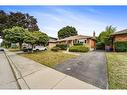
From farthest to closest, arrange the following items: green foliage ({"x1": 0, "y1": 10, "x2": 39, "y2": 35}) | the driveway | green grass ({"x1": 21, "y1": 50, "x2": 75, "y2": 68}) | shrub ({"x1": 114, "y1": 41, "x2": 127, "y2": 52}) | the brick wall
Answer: green foliage ({"x1": 0, "y1": 10, "x2": 39, "y2": 35})
the brick wall
shrub ({"x1": 114, "y1": 41, "x2": 127, "y2": 52})
green grass ({"x1": 21, "y1": 50, "x2": 75, "y2": 68})
the driveway

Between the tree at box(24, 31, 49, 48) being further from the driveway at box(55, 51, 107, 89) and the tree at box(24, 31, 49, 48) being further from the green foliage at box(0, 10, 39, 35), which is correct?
the driveway at box(55, 51, 107, 89)

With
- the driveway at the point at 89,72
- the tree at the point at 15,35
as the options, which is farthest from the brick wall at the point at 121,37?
the tree at the point at 15,35

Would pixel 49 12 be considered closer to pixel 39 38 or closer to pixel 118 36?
pixel 39 38

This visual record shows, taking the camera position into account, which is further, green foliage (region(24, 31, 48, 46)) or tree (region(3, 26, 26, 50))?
tree (region(3, 26, 26, 50))

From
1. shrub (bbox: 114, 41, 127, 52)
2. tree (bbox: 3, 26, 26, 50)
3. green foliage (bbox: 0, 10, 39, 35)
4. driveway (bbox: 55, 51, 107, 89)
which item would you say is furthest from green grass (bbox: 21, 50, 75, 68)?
green foliage (bbox: 0, 10, 39, 35)

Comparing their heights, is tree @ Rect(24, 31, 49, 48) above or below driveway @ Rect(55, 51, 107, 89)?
above

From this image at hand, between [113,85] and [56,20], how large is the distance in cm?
1074

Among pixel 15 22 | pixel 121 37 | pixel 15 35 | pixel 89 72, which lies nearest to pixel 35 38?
pixel 15 35

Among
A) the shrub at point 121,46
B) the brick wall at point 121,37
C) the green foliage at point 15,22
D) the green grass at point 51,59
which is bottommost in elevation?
the green grass at point 51,59

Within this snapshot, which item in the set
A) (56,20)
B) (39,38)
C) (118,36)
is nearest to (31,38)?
(39,38)

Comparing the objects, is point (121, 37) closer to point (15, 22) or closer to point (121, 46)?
point (121, 46)

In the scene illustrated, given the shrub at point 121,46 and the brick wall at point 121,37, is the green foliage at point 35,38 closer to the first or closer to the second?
the shrub at point 121,46

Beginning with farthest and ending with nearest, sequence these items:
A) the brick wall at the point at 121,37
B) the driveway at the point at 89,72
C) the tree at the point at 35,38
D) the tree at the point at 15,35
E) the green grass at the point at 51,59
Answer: the brick wall at the point at 121,37
the tree at the point at 15,35
the tree at the point at 35,38
the green grass at the point at 51,59
the driveway at the point at 89,72

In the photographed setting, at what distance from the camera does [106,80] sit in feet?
18.4
